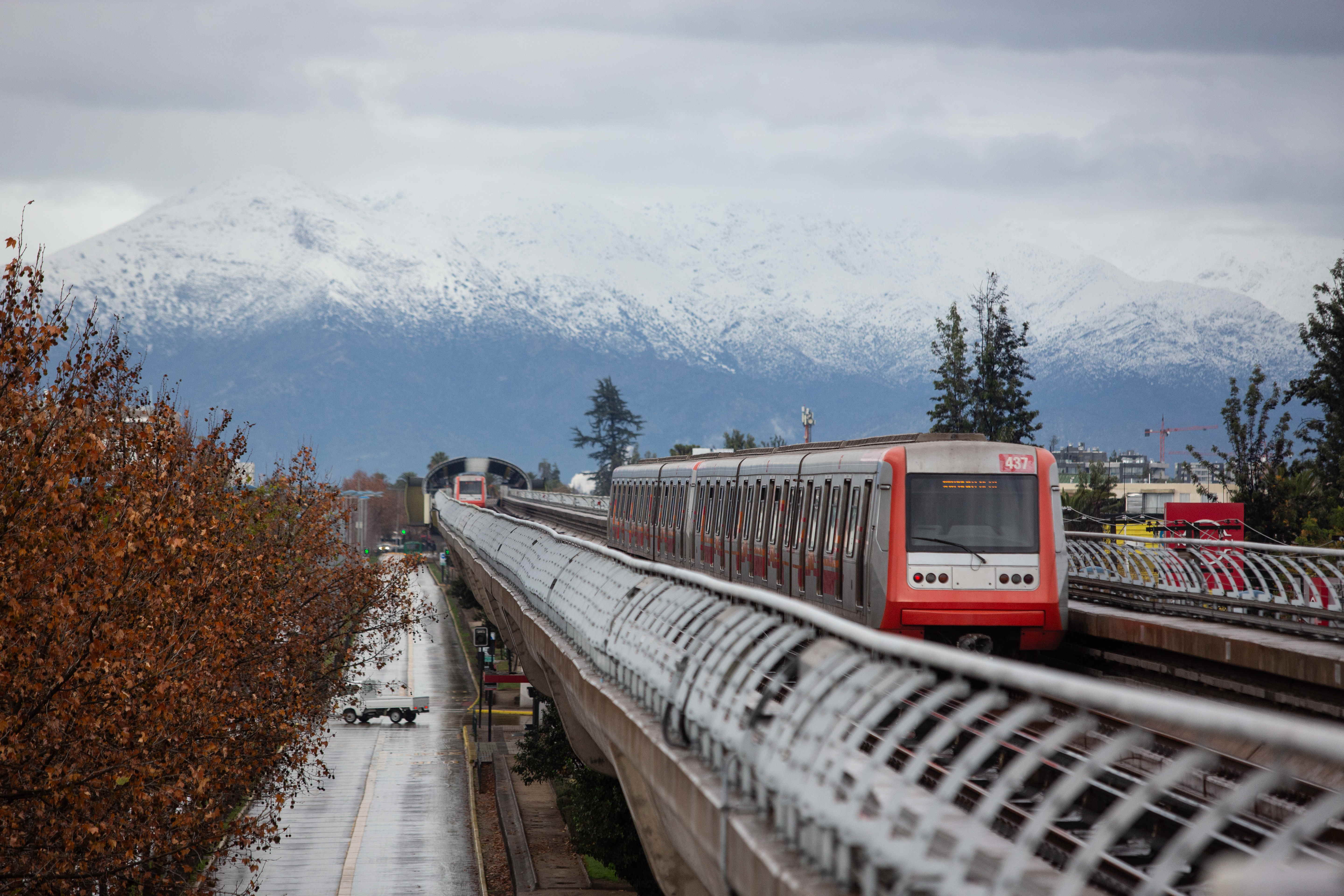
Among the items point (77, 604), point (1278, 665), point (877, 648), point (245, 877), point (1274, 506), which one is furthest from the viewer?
point (1274, 506)

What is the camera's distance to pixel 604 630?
13562 millimetres

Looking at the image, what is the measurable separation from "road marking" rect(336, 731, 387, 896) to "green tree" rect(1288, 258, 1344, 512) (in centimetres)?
3485

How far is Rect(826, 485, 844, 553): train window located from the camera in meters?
18.9

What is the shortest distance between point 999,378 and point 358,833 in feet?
148

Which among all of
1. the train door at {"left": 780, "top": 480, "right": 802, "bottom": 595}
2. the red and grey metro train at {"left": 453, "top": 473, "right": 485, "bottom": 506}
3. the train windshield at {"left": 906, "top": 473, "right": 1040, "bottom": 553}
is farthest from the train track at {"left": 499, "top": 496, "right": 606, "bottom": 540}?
the train windshield at {"left": 906, "top": 473, "right": 1040, "bottom": 553}

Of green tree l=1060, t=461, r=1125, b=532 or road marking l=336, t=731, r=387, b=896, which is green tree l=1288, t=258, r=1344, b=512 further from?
road marking l=336, t=731, r=387, b=896

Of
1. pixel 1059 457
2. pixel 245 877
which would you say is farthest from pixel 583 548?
pixel 1059 457

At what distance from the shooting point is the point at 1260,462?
5222cm

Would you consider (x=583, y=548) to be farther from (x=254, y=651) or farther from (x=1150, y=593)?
(x=254, y=651)

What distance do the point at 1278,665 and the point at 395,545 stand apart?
182715mm

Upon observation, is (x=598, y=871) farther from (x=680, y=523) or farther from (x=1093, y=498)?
(x=1093, y=498)

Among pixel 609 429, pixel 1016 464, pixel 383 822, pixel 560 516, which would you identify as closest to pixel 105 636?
pixel 1016 464

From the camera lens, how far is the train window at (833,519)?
62.0 ft

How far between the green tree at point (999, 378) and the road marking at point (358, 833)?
116ft
